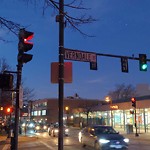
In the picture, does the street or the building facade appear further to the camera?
the building facade

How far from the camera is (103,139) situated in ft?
66.3

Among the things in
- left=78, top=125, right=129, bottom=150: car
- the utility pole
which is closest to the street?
left=78, top=125, right=129, bottom=150: car

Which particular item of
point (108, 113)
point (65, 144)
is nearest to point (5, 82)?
point (65, 144)

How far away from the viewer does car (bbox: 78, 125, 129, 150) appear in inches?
783

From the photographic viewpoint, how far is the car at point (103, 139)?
19891 millimetres

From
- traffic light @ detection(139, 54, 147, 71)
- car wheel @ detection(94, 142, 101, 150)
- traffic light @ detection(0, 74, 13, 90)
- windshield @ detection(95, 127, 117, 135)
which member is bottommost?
car wheel @ detection(94, 142, 101, 150)

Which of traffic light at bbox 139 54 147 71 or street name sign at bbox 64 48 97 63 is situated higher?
traffic light at bbox 139 54 147 71

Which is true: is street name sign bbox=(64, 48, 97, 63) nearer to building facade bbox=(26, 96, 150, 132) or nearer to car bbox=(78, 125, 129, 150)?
car bbox=(78, 125, 129, 150)

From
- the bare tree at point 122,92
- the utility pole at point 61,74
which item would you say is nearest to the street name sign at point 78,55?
the utility pole at point 61,74

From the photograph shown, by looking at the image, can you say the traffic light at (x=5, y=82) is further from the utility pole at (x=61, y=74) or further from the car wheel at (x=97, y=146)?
the car wheel at (x=97, y=146)

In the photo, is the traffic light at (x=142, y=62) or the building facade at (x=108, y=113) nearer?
the traffic light at (x=142, y=62)

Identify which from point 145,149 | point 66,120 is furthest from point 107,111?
point 145,149

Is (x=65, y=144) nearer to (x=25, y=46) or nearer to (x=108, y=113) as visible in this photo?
(x=25, y=46)

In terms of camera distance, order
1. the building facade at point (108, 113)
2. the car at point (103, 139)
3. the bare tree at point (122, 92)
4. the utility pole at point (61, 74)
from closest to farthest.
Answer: the utility pole at point (61, 74)
the car at point (103, 139)
the building facade at point (108, 113)
the bare tree at point (122, 92)
